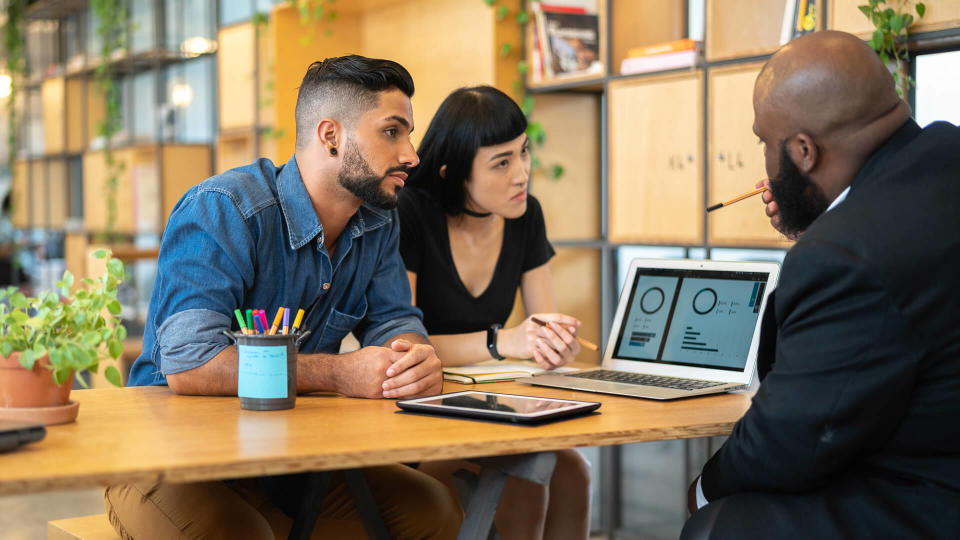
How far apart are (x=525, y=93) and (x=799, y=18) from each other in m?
1.22

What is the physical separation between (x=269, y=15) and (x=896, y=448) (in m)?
4.54

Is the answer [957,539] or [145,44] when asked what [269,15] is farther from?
[957,539]

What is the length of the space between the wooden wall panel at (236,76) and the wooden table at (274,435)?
12.6 feet

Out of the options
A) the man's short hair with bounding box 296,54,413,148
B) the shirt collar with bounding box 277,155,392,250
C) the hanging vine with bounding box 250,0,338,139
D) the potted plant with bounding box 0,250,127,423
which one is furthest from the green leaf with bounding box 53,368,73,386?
the hanging vine with bounding box 250,0,338,139

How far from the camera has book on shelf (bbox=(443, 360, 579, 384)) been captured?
6.79ft

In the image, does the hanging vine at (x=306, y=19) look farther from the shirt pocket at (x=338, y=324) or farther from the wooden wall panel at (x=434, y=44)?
the shirt pocket at (x=338, y=324)

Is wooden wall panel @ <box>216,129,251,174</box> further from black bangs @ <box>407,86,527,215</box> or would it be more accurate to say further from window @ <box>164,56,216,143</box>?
black bangs @ <box>407,86,527,215</box>

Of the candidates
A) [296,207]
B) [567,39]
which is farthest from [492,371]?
[567,39]

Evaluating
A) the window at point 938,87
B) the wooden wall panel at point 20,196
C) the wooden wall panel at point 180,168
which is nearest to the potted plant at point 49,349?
the window at point 938,87

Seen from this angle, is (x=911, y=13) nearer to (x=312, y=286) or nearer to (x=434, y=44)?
(x=312, y=286)

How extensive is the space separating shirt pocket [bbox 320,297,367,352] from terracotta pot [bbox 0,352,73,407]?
715mm

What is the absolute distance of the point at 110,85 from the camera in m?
7.19

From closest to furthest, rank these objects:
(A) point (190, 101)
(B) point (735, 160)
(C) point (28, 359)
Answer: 1. (C) point (28, 359)
2. (B) point (735, 160)
3. (A) point (190, 101)

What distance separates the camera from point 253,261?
1.98 m
